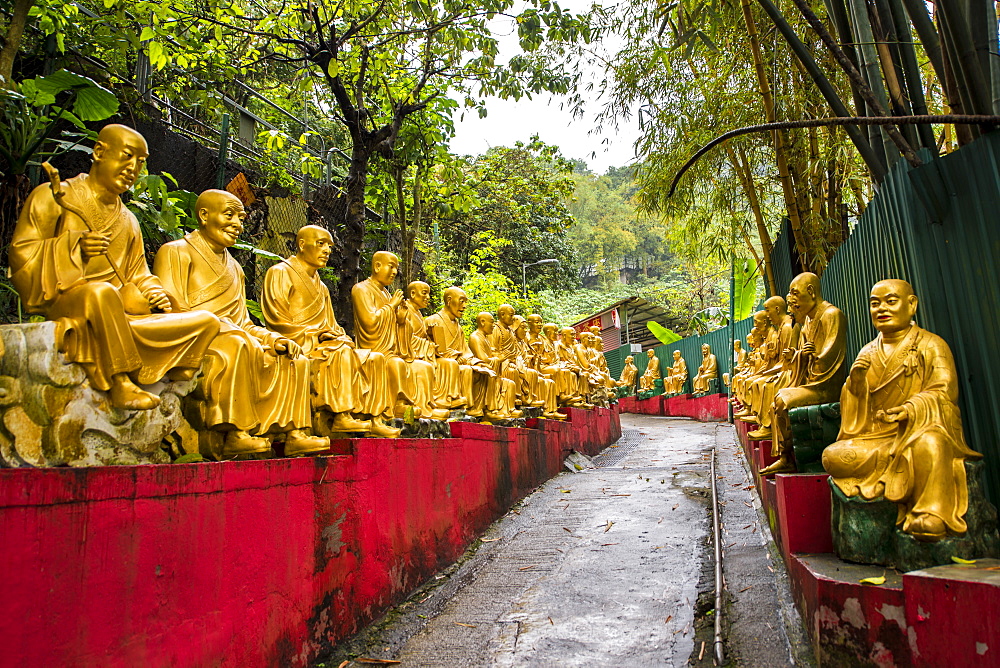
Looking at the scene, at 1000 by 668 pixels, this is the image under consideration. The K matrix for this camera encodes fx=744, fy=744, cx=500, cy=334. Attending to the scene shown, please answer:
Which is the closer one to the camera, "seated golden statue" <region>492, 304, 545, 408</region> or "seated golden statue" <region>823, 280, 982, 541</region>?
"seated golden statue" <region>823, 280, 982, 541</region>

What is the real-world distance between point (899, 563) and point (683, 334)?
29.9 metres

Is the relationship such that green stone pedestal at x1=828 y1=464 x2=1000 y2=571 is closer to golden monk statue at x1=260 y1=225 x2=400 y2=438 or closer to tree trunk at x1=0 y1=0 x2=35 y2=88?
golden monk statue at x1=260 y1=225 x2=400 y2=438

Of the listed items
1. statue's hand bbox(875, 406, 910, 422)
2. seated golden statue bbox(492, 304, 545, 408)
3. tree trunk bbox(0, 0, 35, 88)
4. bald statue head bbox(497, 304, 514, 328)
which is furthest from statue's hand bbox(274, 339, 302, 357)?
bald statue head bbox(497, 304, 514, 328)

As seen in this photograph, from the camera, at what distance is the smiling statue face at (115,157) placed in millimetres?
3561

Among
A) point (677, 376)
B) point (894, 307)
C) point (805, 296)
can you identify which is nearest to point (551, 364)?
point (805, 296)

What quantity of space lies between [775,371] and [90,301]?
20.3ft

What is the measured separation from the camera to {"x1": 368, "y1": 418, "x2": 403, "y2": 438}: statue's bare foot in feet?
18.8

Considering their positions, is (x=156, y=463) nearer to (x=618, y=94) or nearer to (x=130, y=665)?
(x=130, y=665)

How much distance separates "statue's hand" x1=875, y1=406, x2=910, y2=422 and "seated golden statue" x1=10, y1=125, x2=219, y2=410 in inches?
134

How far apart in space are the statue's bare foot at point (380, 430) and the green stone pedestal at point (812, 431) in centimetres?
296

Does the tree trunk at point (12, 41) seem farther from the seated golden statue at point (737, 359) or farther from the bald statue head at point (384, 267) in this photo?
the seated golden statue at point (737, 359)

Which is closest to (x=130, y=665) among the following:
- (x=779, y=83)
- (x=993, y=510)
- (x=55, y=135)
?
(x=993, y=510)

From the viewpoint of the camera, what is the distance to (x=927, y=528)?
3434 mm

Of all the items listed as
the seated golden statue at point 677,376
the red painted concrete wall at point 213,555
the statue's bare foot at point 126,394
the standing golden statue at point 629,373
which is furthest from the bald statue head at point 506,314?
the standing golden statue at point 629,373
